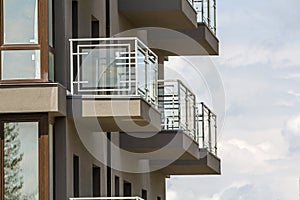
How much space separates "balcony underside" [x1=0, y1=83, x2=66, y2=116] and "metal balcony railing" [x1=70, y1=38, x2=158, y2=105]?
1151 millimetres

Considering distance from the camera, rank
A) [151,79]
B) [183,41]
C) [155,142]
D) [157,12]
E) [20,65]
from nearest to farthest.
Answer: [20,65] < [151,79] < [155,142] < [157,12] < [183,41]

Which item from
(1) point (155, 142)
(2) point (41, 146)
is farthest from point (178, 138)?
(2) point (41, 146)

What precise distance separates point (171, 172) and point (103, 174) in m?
7.75

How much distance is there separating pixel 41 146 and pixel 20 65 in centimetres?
143

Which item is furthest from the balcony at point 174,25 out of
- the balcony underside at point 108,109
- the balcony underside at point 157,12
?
the balcony underside at point 108,109

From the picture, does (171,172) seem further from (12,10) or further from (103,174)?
(12,10)

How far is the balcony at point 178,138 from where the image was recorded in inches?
1109

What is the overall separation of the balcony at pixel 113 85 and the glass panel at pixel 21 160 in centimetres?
112

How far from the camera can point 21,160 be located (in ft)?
72.7

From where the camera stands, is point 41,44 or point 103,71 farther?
point 103,71

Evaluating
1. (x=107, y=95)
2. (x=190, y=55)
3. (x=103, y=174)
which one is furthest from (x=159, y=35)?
(x=107, y=95)

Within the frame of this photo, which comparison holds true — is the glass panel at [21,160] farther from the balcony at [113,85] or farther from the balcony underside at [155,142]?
the balcony underside at [155,142]

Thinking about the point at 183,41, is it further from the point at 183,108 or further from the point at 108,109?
the point at 108,109

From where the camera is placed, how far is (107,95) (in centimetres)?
2328
